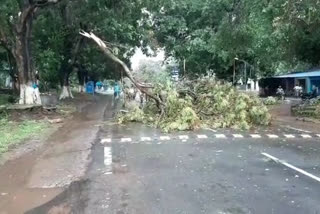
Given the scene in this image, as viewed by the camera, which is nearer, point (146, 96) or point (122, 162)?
point (122, 162)

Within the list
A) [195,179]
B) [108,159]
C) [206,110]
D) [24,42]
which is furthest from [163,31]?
[195,179]

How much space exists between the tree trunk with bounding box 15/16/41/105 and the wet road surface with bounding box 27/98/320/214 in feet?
32.7

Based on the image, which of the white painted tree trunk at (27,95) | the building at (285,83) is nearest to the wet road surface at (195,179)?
the white painted tree trunk at (27,95)

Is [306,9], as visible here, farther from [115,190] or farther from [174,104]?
[115,190]

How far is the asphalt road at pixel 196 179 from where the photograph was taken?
7441mm

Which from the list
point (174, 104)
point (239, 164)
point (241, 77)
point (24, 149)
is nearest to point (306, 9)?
point (174, 104)

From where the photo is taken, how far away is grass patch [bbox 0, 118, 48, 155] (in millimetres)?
14368

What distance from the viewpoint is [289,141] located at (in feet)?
49.8

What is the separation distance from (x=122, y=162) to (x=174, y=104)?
856 cm

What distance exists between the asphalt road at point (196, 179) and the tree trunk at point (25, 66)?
977cm

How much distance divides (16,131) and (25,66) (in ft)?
24.4

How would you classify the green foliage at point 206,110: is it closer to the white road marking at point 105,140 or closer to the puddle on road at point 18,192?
the white road marking at point 105,140

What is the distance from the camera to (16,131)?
56.3ft

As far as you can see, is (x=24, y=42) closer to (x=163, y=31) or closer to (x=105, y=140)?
Answer: (x=105, y=140)
